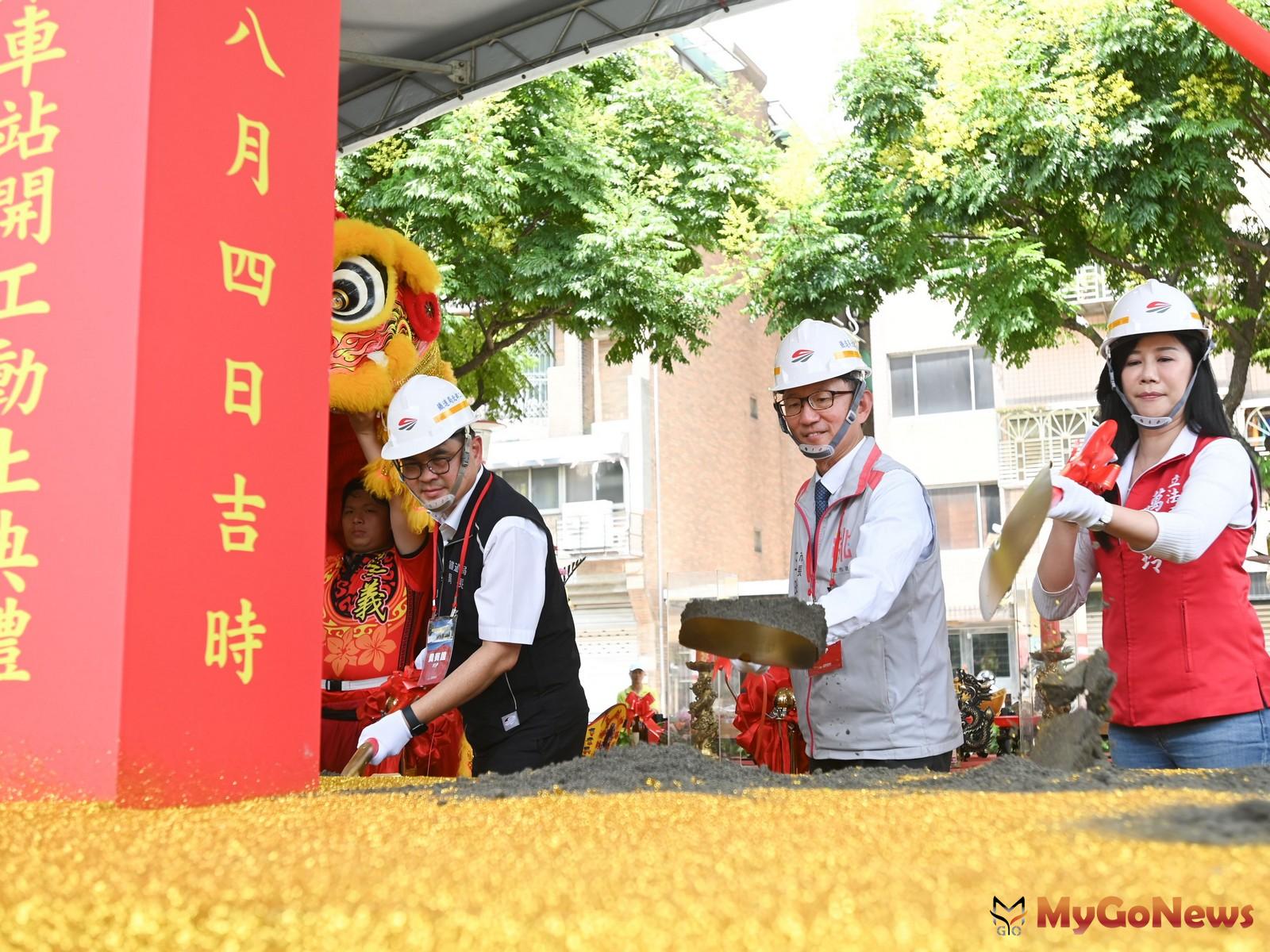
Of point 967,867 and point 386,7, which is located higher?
point 386,7

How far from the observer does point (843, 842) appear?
1007 millimetres

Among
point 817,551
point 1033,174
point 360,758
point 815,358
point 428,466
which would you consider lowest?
point 360,758

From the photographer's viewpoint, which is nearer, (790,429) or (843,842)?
(843,842)

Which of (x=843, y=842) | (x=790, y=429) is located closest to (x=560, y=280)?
(x=790, y=429)

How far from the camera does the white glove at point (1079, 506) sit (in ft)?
6.59

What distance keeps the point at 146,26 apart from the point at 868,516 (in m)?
1.72

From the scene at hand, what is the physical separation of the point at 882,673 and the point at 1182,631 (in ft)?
2.18

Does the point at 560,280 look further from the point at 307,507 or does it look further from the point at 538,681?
the point at 307,507

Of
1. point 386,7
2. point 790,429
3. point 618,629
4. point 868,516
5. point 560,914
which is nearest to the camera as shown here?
point 560,914

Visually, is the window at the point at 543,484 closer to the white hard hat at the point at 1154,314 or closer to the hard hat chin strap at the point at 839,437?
the hard hat chin strap at the point at 839,437

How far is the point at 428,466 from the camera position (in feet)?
9.25

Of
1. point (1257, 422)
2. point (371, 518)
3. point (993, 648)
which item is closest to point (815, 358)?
point (371, 518)

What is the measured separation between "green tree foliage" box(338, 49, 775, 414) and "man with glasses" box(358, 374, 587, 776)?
217 inches

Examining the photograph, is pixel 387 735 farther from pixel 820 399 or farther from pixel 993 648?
pixel 993 648
